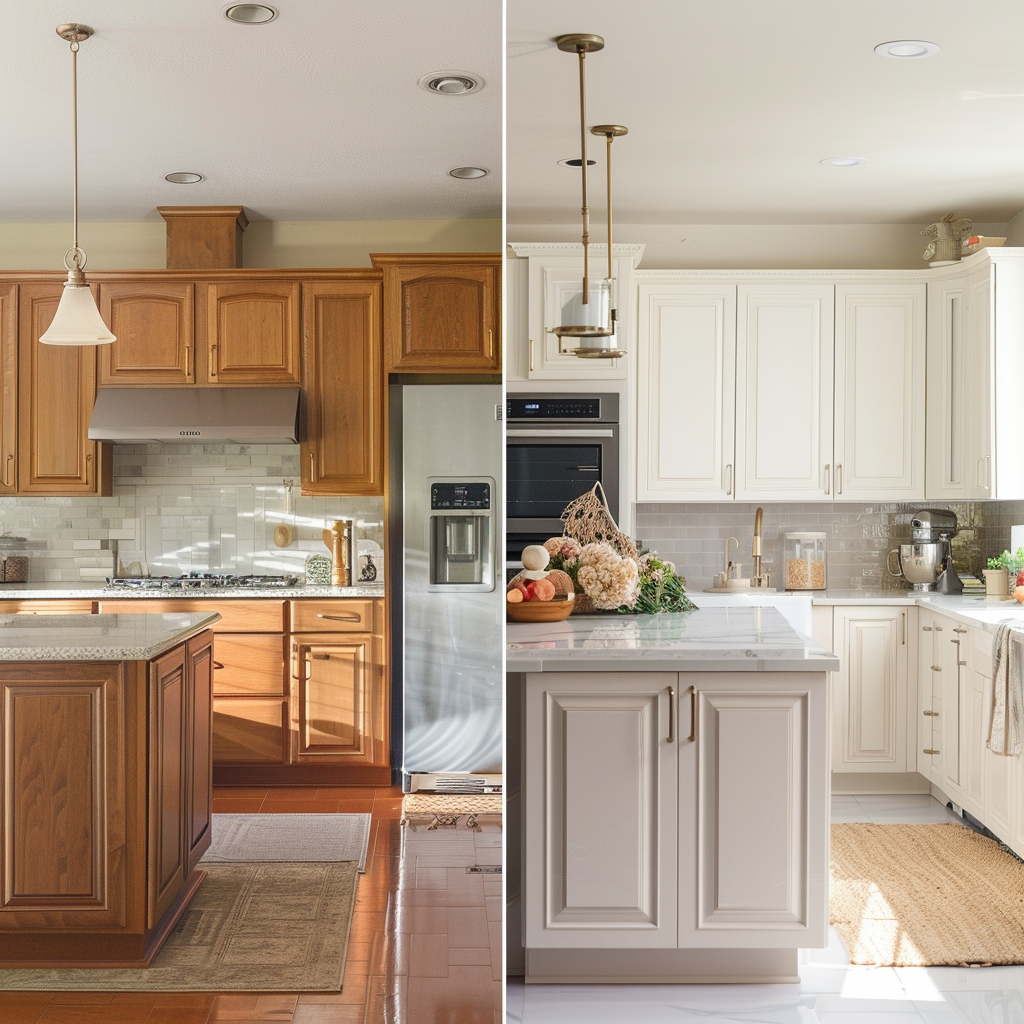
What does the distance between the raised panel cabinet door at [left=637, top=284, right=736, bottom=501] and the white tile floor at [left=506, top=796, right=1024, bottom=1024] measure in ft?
5.19

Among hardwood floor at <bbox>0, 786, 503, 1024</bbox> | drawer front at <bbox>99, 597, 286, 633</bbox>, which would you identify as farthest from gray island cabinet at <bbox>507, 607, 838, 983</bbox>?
drawer front at <bbox>99, 597, 286, 633</bbox>

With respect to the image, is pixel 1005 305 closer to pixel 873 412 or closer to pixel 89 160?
pixel 873 412

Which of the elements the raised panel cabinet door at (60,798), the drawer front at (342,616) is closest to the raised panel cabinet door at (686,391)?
the drawer front at (342,616)

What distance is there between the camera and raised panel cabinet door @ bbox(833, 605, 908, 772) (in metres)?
2.94

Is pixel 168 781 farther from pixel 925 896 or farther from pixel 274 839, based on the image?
pixel 925 896

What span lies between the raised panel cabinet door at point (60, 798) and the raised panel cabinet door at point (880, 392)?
2.47 metres

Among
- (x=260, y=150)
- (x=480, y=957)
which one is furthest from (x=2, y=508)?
(x=480, y=957)

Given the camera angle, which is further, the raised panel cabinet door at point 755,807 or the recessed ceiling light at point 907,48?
the recessed ceiling light at point 907,48

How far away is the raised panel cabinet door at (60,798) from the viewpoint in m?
1.00

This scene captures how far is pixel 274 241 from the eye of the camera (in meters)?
1.36

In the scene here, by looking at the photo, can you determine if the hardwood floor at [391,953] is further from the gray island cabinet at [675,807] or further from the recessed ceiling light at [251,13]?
the recessed ceiling light at [251,13]

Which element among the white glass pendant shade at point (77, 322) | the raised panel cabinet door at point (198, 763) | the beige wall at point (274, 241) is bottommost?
the raised panel cabinet door at point (198, 763)

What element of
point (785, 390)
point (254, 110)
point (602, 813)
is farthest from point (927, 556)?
point (254, 110)

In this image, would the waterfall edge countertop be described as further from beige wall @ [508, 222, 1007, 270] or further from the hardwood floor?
beige wall @ [508, 222, 1007, 270]
